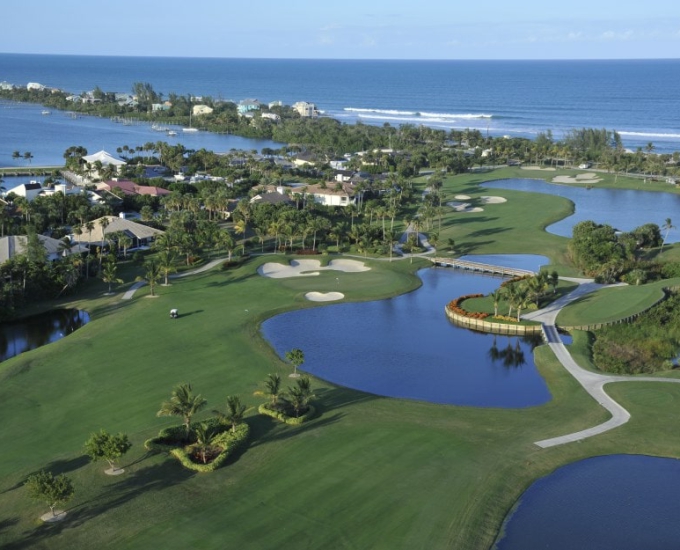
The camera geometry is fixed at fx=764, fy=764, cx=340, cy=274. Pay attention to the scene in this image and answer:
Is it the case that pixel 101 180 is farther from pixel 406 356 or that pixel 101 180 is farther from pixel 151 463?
pixel 151 463

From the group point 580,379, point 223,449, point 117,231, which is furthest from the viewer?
point 117,231

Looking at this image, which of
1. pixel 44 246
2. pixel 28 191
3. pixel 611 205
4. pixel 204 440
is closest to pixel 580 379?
pixel 204 440

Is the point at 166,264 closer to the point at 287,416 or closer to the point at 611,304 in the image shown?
the point at 287,416

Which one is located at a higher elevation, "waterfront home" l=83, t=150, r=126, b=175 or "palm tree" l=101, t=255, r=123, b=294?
"waterfront home" l=83, t=150, r=126, b=175

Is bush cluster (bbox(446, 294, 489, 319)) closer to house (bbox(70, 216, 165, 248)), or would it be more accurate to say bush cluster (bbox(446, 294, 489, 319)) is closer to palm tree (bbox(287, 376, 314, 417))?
palm tree (bbox(287, 376, 314, 417))

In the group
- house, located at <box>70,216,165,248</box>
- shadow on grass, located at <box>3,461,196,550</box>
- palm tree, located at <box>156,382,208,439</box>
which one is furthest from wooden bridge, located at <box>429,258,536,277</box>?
shadow on grass, located at <box>3,461,196,550</box>

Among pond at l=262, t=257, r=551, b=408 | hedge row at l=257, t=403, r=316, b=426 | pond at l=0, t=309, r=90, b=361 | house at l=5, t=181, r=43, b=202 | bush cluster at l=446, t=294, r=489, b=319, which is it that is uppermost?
house at l=5, t=181, r=43, b=202
